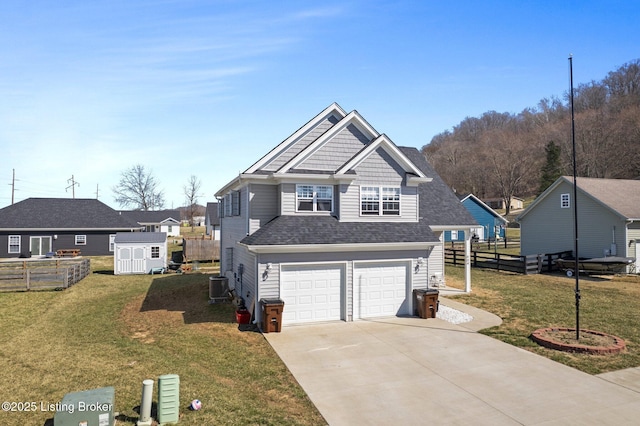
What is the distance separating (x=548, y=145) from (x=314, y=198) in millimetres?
66010

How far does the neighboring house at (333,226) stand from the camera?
14.7 metres

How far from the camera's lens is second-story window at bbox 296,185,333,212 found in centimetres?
1608

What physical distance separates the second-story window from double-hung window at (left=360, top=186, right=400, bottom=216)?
1.38 m

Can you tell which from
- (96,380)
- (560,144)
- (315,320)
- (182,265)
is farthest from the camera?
(560,144)

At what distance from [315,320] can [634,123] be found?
71.9m

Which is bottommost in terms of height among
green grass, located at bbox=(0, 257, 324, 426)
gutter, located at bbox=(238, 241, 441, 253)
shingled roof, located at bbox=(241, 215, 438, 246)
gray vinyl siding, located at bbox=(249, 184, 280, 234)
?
green grass, located at bbox=(0, 257, 324, 426)

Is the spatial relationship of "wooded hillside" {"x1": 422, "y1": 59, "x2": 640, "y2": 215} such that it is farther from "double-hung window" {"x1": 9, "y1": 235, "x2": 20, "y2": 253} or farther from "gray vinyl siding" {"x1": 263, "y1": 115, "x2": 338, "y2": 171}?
"double-hung window" {"x1": 9, "y1": 235, "x2": 20, "y2": 253}

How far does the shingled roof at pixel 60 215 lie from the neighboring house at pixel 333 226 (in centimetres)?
2937

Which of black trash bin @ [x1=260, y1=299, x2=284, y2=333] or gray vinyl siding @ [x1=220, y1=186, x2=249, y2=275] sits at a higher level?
gray vinyl siding @ [x1=220, y1=186, x2=249, y2=275]

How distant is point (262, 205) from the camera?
16359mm

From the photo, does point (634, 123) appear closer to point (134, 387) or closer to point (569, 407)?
point (569, 407)

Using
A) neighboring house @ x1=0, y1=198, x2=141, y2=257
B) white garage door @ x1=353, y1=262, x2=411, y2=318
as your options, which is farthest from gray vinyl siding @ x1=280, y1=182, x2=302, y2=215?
neighboring house @ x1=0, y1=198, x2=141, y2=257

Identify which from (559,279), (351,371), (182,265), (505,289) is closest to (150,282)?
(182,265)

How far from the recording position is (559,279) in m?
25.7
